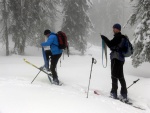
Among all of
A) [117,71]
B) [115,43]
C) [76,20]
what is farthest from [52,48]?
[76,20]

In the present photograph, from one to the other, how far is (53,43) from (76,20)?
18.8 meters

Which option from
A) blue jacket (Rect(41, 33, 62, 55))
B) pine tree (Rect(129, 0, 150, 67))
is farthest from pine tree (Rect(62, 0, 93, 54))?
blue jacket (Rect(41, 33, 62, 55))

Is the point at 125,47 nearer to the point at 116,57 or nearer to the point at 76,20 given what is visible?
the point at 116,57

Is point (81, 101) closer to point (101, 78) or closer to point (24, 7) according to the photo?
point (101, 78)

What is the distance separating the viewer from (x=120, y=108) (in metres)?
6.25

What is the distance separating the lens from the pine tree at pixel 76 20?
2588 cm

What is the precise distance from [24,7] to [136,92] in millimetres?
14208

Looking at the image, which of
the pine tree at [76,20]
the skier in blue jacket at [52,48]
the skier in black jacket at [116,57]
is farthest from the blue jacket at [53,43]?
the pine tree at [76,20]

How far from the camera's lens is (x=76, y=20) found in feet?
86.9

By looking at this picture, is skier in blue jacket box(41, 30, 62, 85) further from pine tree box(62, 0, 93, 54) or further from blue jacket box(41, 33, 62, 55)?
pine tree box(62, 0, 93, 54)

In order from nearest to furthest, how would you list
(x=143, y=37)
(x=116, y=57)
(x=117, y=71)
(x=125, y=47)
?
(x=125, y=47) → (x=116, y=57) → (x=117, y=71) → (x=143, y=37)

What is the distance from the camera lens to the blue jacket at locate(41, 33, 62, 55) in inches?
314

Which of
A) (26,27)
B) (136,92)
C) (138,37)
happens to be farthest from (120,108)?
(26,27)

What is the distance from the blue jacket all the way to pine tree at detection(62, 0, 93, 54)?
1757 centimetres
